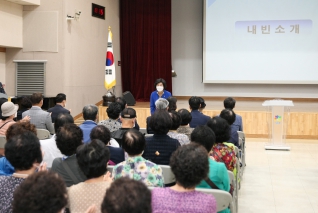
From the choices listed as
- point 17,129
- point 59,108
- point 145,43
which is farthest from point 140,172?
point 145,43

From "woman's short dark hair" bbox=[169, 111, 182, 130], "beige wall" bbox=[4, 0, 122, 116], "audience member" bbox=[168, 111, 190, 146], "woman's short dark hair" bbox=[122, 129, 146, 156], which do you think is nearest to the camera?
"woman's short dark hair" bbox=[122, 129, 146, 156]

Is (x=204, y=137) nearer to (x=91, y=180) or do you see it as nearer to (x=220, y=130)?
(x=220, y=130)

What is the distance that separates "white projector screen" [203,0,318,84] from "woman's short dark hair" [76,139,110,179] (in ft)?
26.6

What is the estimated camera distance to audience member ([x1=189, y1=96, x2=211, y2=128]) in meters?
5.32

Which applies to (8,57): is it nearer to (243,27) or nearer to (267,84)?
(243,27)

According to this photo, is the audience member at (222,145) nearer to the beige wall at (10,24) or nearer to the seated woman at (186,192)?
the seated woman at (186,192)

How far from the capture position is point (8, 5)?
8.08m

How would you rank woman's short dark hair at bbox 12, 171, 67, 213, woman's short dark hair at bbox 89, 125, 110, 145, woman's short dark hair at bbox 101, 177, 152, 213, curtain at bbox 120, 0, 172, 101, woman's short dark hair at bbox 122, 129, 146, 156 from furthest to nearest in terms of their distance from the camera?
1. curtain at bbox 120, 0, 172, 101
2. woman's short dark hair at bbox 89, 125, 110, 145
3. woman's short dark hair at bbox 122, 129, 146, 156
4. woman's short dark hair at bbox 12, 171, 67, 213
5. woman's short dark hair at bbox 101, 177, 152, 213

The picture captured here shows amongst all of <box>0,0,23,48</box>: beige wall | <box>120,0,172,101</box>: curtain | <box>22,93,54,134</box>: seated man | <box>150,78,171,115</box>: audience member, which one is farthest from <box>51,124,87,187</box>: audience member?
<box>120,0,172,101</box>: curtain

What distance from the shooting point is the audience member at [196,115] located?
5.32 metres

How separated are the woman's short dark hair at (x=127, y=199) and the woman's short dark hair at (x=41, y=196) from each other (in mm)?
195

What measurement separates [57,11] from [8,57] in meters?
1.36

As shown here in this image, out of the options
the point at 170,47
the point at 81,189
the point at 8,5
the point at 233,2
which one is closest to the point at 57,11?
the point at 8,5

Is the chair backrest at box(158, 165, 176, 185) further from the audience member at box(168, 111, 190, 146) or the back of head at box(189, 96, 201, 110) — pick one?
the back of head at box(189, 96, 201, 110)
